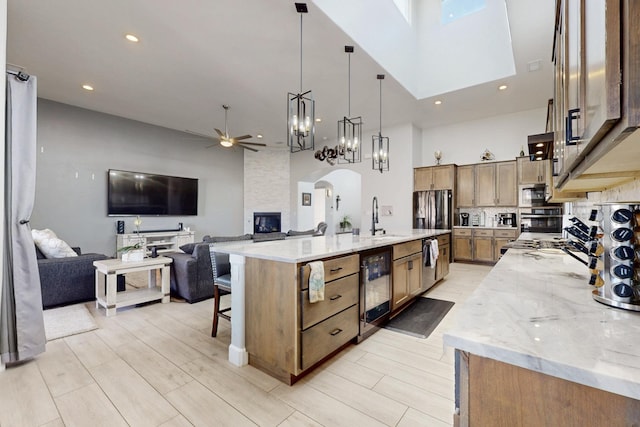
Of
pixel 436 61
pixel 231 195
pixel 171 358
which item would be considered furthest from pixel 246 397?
pixel 231 195

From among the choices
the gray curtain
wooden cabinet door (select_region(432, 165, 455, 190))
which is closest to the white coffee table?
the gray curtain

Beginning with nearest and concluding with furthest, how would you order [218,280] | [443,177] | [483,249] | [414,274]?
1. [218,280]
2. [414,274]
3. [483,249]
4. [443,177]

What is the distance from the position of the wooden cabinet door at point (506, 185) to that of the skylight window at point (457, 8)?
9.93ft

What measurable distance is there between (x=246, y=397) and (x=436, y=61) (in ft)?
18.7

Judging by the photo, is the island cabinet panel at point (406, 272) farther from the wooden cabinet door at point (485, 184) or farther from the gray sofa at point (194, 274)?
the wooden cabinet door at point (485, 184)

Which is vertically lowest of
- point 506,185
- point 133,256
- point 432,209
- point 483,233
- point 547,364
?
point 133,256

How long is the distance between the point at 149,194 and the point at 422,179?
6.40 metres

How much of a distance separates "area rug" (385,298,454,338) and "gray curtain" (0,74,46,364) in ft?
10.1

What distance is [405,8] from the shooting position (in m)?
4.94

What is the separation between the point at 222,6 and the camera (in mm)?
2834

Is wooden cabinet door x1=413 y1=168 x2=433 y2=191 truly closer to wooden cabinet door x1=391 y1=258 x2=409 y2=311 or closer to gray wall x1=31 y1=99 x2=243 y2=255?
wooden cabinet door x1=391 y1=258 x2=409 y2=311

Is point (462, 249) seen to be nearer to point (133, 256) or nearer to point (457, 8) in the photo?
point (457, 8)

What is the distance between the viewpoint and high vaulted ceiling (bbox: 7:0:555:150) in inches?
116

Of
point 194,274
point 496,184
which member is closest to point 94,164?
point 194,274
